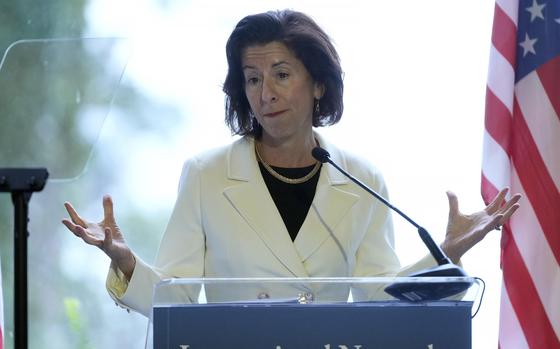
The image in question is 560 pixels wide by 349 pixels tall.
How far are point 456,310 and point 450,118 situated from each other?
175 centimetres

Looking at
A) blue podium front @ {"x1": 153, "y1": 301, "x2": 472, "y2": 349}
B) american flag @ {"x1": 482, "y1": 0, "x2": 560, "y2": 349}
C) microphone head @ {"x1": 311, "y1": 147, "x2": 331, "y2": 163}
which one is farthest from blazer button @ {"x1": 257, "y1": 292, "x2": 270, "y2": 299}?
american flag @ {"x1": 482, "y1": 0, "x2": 560, "y2": 349}

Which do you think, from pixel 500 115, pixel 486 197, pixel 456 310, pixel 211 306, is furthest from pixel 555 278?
pixel 211 306

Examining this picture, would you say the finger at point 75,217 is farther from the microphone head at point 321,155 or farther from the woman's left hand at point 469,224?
the woman's left hand at point 469,224

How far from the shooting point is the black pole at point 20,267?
4.91 feet

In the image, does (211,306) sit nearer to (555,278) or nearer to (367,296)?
(367,296)

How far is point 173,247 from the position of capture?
2.51 meters

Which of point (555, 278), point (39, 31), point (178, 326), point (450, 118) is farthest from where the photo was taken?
point (39, 31)

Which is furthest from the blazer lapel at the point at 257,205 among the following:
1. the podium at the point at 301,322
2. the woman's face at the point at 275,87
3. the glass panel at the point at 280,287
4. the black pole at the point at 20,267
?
the black pole at the point at 20,267

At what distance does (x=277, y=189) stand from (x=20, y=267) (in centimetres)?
119

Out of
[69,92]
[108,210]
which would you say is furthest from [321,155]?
[69,92]

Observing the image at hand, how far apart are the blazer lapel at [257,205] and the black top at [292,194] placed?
0.04 meters

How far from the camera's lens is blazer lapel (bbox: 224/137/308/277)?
8.17 feet

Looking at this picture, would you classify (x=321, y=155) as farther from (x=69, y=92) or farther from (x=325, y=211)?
(x=69, y=92)

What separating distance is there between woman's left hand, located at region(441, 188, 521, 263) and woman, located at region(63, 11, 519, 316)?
0.11 metres
